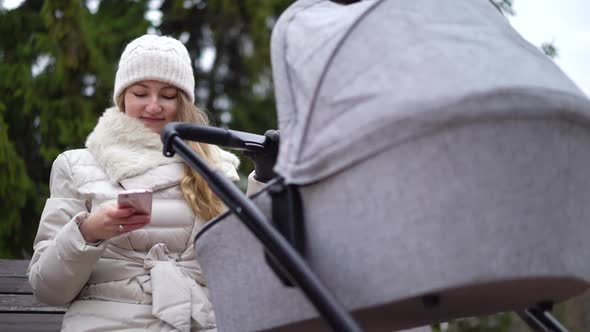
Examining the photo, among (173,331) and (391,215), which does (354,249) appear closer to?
(391,215)

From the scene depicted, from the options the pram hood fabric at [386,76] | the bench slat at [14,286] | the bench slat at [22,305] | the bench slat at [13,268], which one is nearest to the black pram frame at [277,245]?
the pram hood fabric at [386,76]

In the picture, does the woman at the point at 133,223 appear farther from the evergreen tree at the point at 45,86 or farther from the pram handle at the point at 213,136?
the evergreen tree at the point at 45,86

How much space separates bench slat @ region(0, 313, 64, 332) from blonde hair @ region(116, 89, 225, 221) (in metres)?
1.16

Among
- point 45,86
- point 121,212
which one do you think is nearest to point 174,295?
point 121,212

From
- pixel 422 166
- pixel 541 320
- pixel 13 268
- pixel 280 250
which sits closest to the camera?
pixel 422 166

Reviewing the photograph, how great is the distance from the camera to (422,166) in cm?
168

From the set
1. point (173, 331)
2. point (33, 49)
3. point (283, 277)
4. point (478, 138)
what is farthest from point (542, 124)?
point (33, 49)

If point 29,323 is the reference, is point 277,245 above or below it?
above

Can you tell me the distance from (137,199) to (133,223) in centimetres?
11

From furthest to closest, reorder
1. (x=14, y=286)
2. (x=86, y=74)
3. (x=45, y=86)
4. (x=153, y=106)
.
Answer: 1. (x=45, y=86)
2. (x=86, y=74)
3. (x=14, y=286)
4. (x=153, y=106)

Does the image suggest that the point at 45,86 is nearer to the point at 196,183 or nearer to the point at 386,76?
the point at 196,183

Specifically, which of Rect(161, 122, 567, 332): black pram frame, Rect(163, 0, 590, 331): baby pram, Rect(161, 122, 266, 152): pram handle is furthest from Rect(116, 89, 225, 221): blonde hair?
Rect(163, 0, 590, 331): baby pram

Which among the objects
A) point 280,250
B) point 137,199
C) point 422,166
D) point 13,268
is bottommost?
point 13,268

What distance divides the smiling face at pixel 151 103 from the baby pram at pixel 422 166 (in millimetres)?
791
